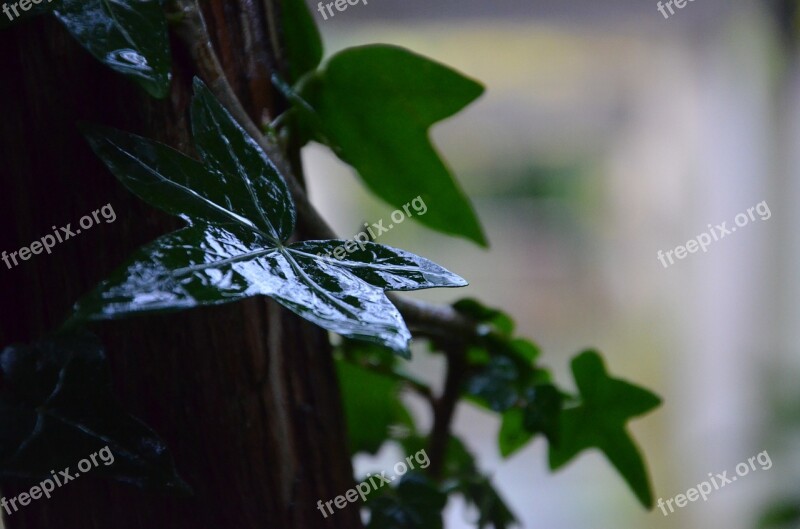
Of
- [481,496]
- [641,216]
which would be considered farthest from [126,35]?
[641,216]

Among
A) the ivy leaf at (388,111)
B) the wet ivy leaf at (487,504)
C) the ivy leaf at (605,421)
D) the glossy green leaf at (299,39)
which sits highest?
the glossy green leaf at (299,39)

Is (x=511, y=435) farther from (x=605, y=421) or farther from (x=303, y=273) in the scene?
(x=303, y=273)

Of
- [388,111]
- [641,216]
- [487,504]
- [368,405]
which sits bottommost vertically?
[487,504]

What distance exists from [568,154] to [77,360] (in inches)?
61.7

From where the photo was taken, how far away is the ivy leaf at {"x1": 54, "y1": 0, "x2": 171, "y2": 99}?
1.12 ft

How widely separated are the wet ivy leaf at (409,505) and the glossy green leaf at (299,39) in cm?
31

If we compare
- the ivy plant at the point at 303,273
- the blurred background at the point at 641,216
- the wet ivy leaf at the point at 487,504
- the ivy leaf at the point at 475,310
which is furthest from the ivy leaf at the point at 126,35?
the blurred background at the point at 641,216

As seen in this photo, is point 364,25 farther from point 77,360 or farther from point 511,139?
point 77,360

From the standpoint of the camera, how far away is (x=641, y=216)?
1797mm

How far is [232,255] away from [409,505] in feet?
0.97

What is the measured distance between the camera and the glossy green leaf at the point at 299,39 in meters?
0.48

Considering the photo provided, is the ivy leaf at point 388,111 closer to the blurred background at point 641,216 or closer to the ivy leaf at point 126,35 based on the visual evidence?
the ivy leaf at point 126,35

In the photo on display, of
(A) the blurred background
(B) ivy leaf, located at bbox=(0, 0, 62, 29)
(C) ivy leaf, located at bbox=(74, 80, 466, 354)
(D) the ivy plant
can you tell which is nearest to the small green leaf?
(D) the ivy plant

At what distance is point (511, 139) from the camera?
1768 mm
